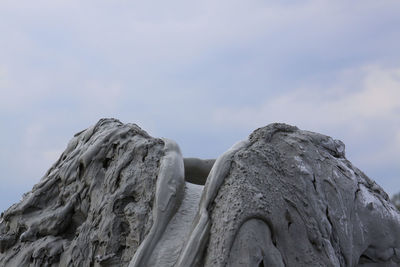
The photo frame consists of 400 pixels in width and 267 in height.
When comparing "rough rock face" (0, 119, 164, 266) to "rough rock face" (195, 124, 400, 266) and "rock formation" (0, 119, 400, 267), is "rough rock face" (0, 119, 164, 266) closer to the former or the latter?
"rock formation" (0, 119, 400, 267)

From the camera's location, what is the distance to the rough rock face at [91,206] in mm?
4543

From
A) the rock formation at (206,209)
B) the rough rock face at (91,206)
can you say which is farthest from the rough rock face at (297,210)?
the rough rock face at (91,206)

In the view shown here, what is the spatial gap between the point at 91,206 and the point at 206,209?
43.9 inches

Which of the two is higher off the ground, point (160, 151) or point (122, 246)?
point (160, 151)

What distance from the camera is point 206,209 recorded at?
422cm

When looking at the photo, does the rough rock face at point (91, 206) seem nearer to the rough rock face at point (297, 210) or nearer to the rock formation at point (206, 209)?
the rock formation at point (206, 209)

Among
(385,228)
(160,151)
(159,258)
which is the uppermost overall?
(160,151)

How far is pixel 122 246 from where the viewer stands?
452cm

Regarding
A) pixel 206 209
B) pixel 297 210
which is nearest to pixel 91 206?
pixel 206 209

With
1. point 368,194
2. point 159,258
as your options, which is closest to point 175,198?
point 159,258

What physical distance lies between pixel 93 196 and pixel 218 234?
130cm

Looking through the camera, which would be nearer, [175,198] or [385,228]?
[175,198]

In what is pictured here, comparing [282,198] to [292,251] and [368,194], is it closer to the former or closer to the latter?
[292,251]

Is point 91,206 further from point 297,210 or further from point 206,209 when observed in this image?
point 297,210
